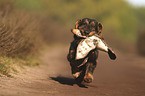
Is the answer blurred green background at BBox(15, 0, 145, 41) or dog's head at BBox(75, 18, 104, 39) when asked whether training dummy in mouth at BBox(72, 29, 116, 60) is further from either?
blurred green background at BBox(15, 0, 145, 41)

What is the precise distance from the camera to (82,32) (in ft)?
24.3

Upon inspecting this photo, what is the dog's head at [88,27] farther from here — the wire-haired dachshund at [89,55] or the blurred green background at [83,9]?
the blurred green background at [83,9]

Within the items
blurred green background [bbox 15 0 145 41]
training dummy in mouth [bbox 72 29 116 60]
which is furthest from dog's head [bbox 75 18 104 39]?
blurred green background [bbox 15 0 145 41]

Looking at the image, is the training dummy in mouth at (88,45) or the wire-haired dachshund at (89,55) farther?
the wire-haired dachshund at (89,55)

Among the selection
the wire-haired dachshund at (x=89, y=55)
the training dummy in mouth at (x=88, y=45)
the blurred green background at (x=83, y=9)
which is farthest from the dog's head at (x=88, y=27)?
the blurred green background at (x=83, y=9)

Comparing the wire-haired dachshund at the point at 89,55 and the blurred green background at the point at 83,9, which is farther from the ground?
the blurred green background at the point at 83,9

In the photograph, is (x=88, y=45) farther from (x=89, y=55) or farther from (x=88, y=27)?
(x=88, y=27)

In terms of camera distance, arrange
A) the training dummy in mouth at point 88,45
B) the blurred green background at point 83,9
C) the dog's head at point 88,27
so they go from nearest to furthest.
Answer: the training dummy in mouth at point 88,45
the dog's head at point 88,27
the blurred green background at point 83,9

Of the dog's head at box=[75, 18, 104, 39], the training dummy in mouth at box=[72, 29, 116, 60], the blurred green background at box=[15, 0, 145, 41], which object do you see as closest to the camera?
the training dummy in mouth at box=[72, 29, 116, 60]

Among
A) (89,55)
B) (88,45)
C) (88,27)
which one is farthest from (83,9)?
(88,45)

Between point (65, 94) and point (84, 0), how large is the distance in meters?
39.2

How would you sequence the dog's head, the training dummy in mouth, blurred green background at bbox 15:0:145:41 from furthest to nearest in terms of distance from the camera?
blurred green background at bbox 15:0:145:41
the dog's head
the training dummy in mouth

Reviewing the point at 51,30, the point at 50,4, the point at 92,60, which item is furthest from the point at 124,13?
the point at 92,60

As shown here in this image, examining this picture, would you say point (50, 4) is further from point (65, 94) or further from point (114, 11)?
point (65, 94)
